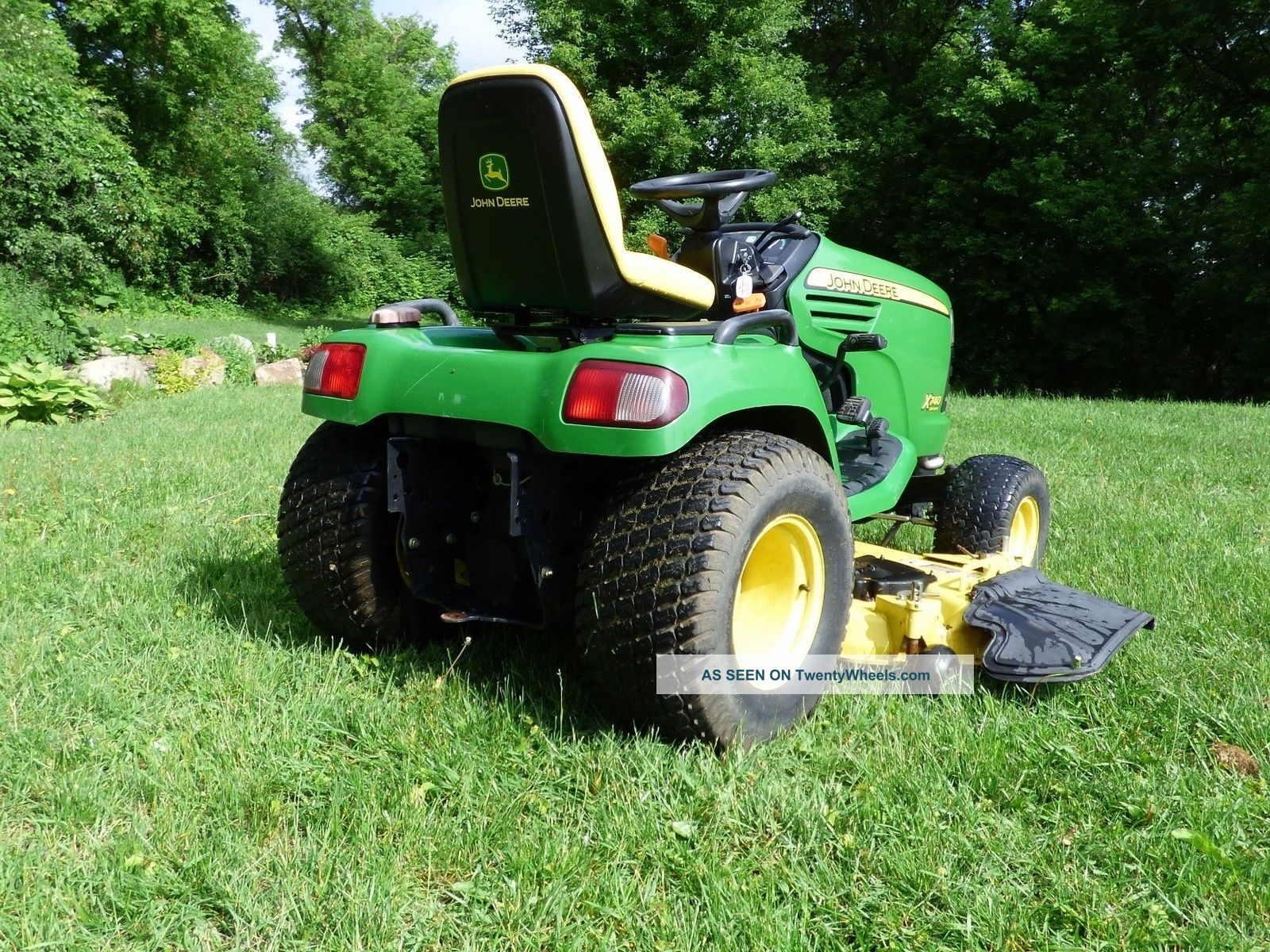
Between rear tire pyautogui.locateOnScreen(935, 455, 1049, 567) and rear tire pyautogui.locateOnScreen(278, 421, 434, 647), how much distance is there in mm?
1810

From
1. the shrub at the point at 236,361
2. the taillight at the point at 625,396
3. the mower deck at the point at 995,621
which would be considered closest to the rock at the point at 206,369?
the shrub at the point at 236,361

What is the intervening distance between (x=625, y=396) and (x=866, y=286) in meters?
1.56

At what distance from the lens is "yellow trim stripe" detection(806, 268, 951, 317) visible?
3.00 m

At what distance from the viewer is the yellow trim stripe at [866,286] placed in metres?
3.00

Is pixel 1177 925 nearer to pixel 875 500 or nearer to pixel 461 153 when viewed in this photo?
pixel 875 500

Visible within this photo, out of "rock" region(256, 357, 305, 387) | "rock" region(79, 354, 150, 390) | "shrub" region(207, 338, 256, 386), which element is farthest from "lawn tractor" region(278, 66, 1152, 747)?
"shrub" region(207, 338, 256, 386)

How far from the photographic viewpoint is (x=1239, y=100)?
1489 cm

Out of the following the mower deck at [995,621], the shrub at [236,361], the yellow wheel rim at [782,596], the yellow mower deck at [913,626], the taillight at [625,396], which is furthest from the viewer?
the shrub at [236,361]

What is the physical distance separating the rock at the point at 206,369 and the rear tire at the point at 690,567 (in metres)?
8.42

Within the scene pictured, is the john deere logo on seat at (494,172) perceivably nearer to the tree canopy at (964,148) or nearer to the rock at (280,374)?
the rock at (280,374)

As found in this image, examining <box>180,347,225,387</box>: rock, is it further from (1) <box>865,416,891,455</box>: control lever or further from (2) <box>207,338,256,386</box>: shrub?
(1) <box>865,416,891,455</box>: control lever

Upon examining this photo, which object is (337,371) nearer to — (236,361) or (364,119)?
(236,361)

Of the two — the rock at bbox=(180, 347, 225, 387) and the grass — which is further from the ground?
the rock at bbox=(180, 347, 225, 387)

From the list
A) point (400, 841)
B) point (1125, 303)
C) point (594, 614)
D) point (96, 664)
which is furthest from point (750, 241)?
point (1125, 303)
